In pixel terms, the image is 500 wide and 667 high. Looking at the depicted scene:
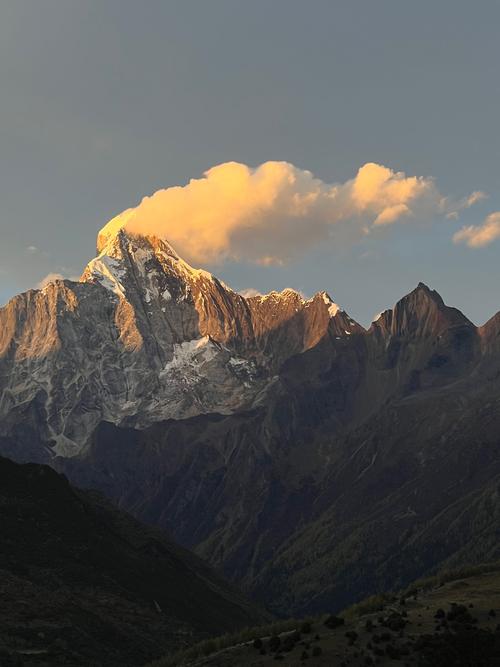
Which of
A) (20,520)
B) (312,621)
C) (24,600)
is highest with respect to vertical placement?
(20,520)

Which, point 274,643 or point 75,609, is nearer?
point 274,643

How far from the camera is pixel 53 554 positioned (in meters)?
184

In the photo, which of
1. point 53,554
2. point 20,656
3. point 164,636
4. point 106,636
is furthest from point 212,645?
point 53,554

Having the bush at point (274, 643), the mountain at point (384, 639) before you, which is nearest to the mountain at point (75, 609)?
the mountain at point (384, 639)

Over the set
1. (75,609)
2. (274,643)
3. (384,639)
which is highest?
(75,609)

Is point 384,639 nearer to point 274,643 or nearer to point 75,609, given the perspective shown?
point 274,643

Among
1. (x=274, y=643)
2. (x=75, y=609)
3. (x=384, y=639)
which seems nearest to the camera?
(x=384, y=639)

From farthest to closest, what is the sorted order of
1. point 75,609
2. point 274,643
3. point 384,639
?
point 75,609
point 274,643
point 384,639

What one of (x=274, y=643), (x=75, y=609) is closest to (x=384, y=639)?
(x=274, y=643)

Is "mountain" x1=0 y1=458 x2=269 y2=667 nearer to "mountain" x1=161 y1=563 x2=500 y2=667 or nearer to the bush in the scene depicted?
"mountain" x1=161 y1=563 x2=500 y2=667

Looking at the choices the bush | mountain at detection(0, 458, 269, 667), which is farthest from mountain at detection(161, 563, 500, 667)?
mountain at detection(0, 458, 269, 667)

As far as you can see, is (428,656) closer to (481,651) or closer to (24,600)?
(481,651)

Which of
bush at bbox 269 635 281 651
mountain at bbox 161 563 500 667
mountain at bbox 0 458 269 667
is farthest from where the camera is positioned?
mountain at bbox 0 458 269 667

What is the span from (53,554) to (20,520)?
55.4ft
